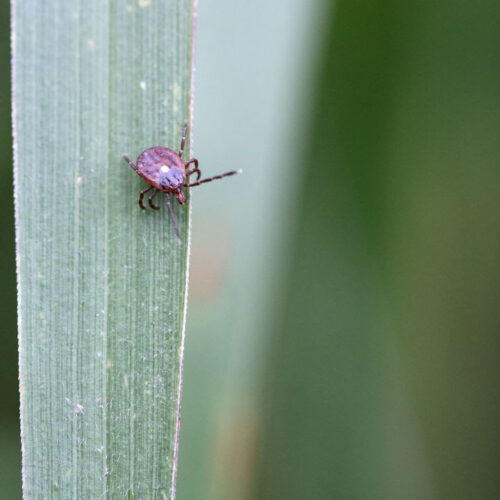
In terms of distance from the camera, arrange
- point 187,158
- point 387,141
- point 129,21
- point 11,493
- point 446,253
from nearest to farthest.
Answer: point 129,21, point 187,158, point 11,493, point 387,141, point 446,253

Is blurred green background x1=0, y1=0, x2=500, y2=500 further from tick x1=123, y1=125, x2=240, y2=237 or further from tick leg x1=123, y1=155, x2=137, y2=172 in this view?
tick leg x1=123, y1=155, x2=137, y2=172

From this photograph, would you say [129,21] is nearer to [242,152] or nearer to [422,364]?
[242,152]

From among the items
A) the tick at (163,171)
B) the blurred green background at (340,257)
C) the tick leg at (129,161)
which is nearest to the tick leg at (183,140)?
the tick at (163,171)

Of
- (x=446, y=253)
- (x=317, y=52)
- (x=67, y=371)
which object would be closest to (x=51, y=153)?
(x=67, y=371)

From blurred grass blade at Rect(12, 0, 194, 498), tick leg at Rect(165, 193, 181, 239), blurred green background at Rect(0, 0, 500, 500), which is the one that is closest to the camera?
blurred grass blade at Rect(12, 0, 194, 498)

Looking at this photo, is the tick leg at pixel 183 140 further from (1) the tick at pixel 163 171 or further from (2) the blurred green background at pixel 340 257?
(2) the blurred green background at pixel 340 257

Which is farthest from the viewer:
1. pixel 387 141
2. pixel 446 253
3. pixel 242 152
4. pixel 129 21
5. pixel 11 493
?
pixel 446 253

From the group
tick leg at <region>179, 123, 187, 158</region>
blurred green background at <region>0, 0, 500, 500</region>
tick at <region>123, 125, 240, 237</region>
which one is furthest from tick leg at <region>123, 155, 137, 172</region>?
blurred green background at <region>0, 0, 500, 500</region>
